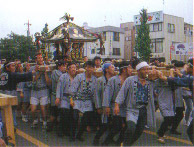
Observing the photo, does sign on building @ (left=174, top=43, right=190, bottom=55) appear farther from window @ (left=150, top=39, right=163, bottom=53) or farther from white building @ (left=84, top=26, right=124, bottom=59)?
white building @ (left=84, top=26, right=124, bottom=59)

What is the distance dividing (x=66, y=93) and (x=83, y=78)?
2.05 feet

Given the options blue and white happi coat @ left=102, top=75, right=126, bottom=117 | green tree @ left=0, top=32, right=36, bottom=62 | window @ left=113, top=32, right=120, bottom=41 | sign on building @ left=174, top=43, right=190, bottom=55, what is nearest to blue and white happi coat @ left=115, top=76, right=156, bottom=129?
blue and white happi coat @ left=102, top=75, right=126, bottom=117

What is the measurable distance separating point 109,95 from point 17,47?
57.7ft

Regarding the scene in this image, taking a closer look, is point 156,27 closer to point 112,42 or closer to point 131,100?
point 112,42

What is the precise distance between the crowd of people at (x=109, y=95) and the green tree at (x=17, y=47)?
13.4m

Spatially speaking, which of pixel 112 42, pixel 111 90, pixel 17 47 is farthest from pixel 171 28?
pixel 111 90

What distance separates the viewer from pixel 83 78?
5555 millimetres

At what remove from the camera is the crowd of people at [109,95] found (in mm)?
4457

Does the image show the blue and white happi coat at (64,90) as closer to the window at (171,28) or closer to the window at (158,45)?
the window at (158,45)

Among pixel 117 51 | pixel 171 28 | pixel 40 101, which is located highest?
pixel 171 28

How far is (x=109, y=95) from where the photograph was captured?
502 centimetres

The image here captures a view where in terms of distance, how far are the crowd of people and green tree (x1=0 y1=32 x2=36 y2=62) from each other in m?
13.4

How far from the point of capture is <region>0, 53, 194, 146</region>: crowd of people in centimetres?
446

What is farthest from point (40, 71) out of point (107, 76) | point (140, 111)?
point (140, 111)
